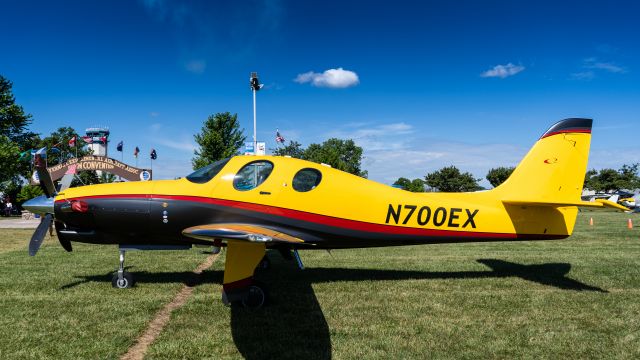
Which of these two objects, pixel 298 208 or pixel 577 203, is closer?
pixel 298 208

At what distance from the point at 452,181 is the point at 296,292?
95.1m

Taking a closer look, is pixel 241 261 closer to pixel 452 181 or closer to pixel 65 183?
pixel 65 183

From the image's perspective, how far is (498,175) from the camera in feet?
296

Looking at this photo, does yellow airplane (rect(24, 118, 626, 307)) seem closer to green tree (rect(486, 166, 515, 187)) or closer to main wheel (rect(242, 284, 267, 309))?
main wheel (rect(242, 284, 267, 309))

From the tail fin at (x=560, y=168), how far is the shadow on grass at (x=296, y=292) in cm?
199

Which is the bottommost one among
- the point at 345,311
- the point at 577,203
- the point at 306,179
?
the point at 345,311

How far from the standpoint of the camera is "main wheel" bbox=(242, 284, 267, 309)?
6.83 metres

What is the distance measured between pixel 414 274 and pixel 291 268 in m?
3.21

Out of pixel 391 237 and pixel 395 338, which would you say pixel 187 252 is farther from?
pixel 395 338

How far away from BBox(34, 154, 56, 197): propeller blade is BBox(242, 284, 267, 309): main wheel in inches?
184

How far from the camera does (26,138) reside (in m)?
50.3

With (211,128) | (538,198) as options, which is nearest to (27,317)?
(538,198)

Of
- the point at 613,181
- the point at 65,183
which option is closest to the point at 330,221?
the point at 65,183

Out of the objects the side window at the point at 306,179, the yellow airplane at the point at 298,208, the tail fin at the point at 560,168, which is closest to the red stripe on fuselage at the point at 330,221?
the yellow airplane at the point at 298,208
